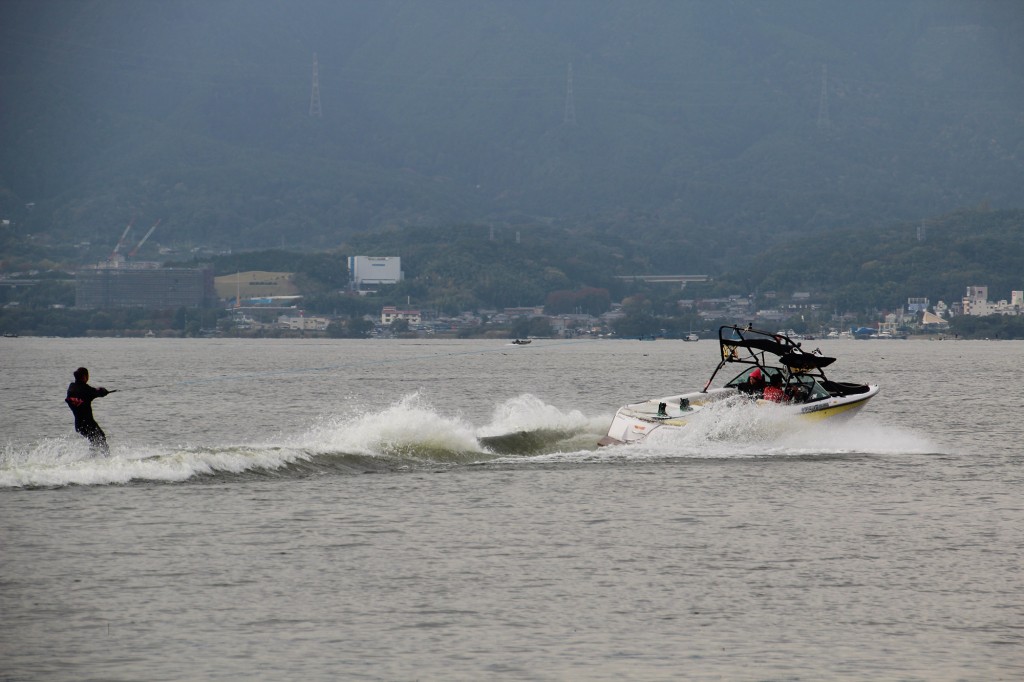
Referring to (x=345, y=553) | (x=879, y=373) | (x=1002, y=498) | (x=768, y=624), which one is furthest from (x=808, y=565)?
(x=879, y=373)

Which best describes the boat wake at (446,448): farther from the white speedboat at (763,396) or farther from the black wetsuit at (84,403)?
the black wetsuit at (84,403)

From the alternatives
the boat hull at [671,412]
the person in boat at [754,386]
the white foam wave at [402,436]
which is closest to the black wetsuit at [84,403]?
the white foam wave at [402,436]

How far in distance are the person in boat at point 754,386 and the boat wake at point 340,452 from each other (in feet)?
15.3

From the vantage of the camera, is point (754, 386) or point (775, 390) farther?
point (754, 386)

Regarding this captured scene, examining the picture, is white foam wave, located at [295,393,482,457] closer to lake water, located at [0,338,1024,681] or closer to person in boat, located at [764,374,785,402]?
lake water, located at [0,338,1024,681]

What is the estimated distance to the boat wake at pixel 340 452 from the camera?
103 feet

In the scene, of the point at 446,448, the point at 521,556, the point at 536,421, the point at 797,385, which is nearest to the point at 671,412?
the point at 797,385

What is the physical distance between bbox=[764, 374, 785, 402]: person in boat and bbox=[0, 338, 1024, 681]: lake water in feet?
2.26

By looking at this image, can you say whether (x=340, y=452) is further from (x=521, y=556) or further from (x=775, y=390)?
(x=521, y=556)

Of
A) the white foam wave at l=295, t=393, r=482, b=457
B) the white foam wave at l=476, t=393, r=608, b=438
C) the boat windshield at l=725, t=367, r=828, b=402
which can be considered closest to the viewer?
the white foam wave at l=295, t=393, r=482, b=457

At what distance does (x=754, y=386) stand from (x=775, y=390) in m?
0.56

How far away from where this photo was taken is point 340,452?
35781 millimetres

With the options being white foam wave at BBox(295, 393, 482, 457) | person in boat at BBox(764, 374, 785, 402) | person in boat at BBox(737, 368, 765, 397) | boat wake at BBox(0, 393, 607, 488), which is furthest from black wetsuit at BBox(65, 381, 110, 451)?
person in boat at BBox(764, 374, 785, 402)

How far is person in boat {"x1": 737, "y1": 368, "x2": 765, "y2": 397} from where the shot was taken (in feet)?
127
